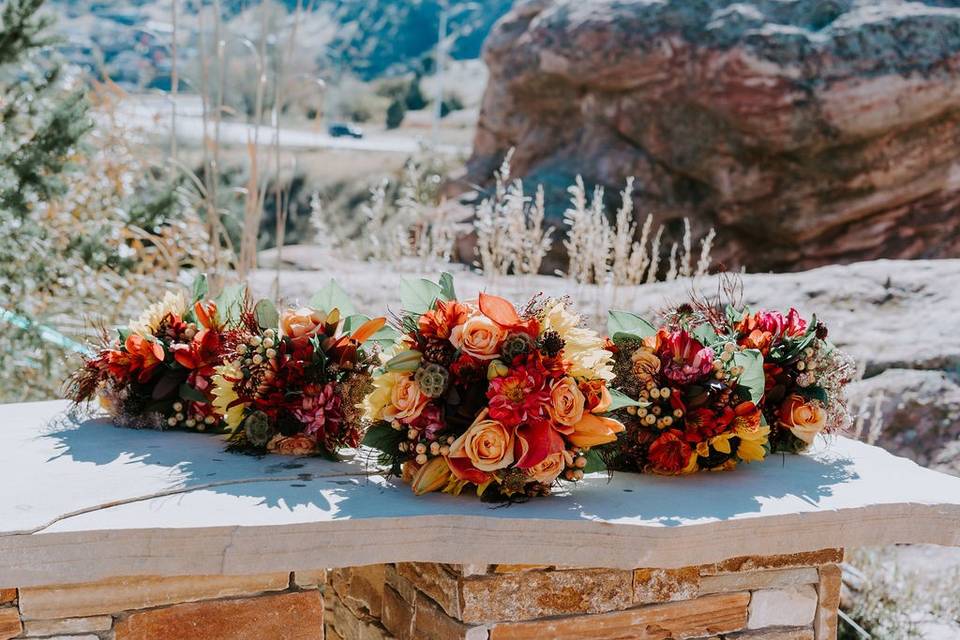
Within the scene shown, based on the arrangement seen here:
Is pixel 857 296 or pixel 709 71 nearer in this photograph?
pixel 857 296

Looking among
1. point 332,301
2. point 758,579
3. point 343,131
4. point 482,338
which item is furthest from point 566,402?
point 343,131

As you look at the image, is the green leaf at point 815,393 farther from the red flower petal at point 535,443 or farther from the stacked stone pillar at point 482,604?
the red flower petal at point 535,443

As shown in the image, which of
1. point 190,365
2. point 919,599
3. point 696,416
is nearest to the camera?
point 696,416

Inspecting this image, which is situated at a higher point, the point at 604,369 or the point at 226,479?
the point at 604,369

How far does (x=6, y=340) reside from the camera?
3873mm

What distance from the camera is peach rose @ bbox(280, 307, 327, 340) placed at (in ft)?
7.04

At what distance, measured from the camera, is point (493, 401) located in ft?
6.13

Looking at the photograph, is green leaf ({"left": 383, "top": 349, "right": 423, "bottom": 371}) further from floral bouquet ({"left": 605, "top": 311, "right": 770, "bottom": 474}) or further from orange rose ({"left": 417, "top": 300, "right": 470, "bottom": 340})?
floral bouquet ({"left": 605, "top": 311, "right": 770, "bottom": 474})

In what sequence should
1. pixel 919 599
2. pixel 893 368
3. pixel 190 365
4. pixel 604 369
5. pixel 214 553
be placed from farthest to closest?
1. pixel 893 368
2. pixel 919 599
3. pixel 190 365
4. pixel 604 369
5. pixel 214 553

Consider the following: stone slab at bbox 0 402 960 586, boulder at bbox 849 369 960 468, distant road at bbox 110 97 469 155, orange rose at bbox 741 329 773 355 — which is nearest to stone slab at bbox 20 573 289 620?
stone slab at bbox 0 402 960 586

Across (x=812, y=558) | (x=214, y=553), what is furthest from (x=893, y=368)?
(x=214, y=553)

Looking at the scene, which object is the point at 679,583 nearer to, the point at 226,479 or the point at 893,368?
the point at 226,479

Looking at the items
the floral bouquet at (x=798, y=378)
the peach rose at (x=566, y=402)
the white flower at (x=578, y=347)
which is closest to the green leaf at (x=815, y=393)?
the floral bouquet at (x=798, y=378)

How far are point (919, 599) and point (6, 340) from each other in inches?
134
